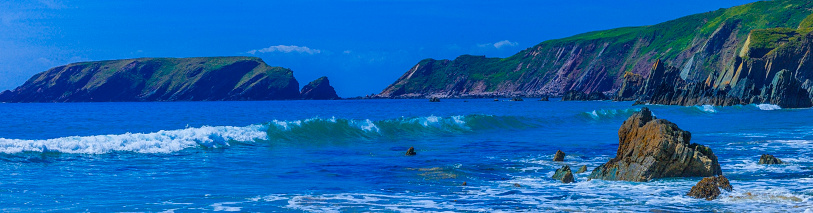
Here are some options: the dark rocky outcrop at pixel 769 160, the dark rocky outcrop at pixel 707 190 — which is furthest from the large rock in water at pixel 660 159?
the dark rocky outcrop at pixel 769 160

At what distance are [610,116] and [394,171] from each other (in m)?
43.7

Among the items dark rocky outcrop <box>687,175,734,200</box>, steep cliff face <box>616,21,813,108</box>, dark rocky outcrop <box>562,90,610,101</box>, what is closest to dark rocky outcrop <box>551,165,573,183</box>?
dark rocky outcrop <box>687,175,734,200</box>

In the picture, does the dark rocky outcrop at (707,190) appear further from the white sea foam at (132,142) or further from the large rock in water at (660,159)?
the white sea foam at (132,142)

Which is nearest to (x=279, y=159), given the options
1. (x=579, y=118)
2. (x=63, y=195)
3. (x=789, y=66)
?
(x=63, y=195)

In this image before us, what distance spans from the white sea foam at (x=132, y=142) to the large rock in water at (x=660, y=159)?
15201 millimetres

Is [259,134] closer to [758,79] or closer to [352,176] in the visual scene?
[352,176]

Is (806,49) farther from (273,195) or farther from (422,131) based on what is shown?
(273,195)

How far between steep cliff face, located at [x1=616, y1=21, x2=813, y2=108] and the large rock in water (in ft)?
254

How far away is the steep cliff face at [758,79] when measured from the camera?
285 ft

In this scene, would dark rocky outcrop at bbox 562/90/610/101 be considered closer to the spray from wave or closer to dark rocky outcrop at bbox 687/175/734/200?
the spray from wave

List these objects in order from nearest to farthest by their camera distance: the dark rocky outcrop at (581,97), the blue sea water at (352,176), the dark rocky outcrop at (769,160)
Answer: the blue sea water at (352,176), the dark rocky outcrop at (769,160), the dark rocky outcrop at (581,97)

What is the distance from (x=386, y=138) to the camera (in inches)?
1320

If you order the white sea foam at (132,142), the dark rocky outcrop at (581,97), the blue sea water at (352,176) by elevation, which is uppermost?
the dark rocky outcrop at (581,97)

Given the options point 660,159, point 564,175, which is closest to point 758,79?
point 660,159
